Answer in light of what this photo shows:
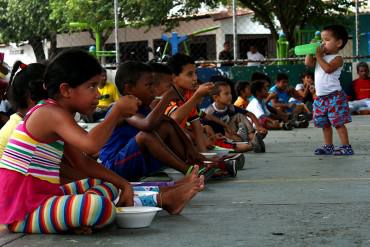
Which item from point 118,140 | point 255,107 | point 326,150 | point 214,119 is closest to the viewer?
point 118,140

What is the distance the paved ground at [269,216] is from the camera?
11.8ft

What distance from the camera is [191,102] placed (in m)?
5.98

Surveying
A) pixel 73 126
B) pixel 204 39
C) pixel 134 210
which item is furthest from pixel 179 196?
pixel 204 39

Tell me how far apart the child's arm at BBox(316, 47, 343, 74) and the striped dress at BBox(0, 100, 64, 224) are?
428cm

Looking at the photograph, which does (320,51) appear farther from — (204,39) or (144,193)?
(204,39)

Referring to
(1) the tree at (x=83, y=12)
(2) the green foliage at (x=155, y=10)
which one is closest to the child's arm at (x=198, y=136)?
(1) the tree at (x=83, y=12)

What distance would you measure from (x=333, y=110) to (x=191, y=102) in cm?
220

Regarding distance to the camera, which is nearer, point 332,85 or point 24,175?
point 24,175

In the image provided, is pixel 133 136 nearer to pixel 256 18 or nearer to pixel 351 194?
pixel 351 194

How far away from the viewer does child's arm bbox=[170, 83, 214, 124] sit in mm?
5863

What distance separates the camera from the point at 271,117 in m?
11.7

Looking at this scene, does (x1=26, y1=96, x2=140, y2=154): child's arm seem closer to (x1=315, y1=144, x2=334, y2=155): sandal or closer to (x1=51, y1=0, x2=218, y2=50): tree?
(x1=315, y1=144, x2=334, y2=155): sandal

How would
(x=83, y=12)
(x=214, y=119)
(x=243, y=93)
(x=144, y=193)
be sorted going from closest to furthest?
(x=144, y=193) < (x=214, y=119) < (x=243, y=93) < (x=83, y=12)

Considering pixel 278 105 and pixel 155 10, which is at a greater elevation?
pixel 155 10
